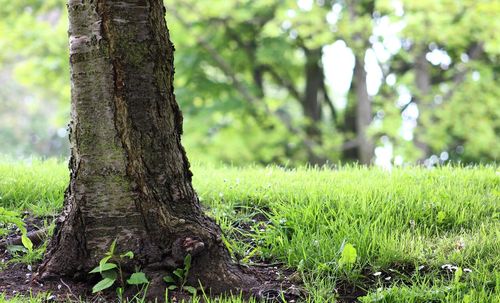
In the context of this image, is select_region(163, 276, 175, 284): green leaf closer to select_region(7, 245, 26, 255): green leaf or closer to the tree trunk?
the tree trunk

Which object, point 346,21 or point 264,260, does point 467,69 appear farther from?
point 264,260

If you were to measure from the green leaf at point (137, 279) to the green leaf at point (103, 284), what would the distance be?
92 mm

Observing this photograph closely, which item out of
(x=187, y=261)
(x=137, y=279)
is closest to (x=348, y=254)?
(x=187, y=261)

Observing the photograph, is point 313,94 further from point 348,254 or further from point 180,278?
point 180,278

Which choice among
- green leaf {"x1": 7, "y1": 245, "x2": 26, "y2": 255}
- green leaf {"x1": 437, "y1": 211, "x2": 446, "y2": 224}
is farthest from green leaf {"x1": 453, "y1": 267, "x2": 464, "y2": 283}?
green leaf {"x1": 7, "y1": 245, "x2": 26, "y2": 255}

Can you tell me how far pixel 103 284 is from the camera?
2760 mm

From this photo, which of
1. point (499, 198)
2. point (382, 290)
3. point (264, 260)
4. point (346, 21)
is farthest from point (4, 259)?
point (346, 21)

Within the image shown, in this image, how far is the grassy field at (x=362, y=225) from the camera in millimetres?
2947

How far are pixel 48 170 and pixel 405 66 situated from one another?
12.0 metres

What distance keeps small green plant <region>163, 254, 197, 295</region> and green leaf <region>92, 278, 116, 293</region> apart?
0.85 feet

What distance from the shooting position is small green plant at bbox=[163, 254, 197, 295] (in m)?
2.80

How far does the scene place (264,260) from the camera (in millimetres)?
3285

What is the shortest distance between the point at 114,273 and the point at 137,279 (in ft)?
0.51

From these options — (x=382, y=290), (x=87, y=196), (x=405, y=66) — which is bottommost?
(x=382, y=290)
